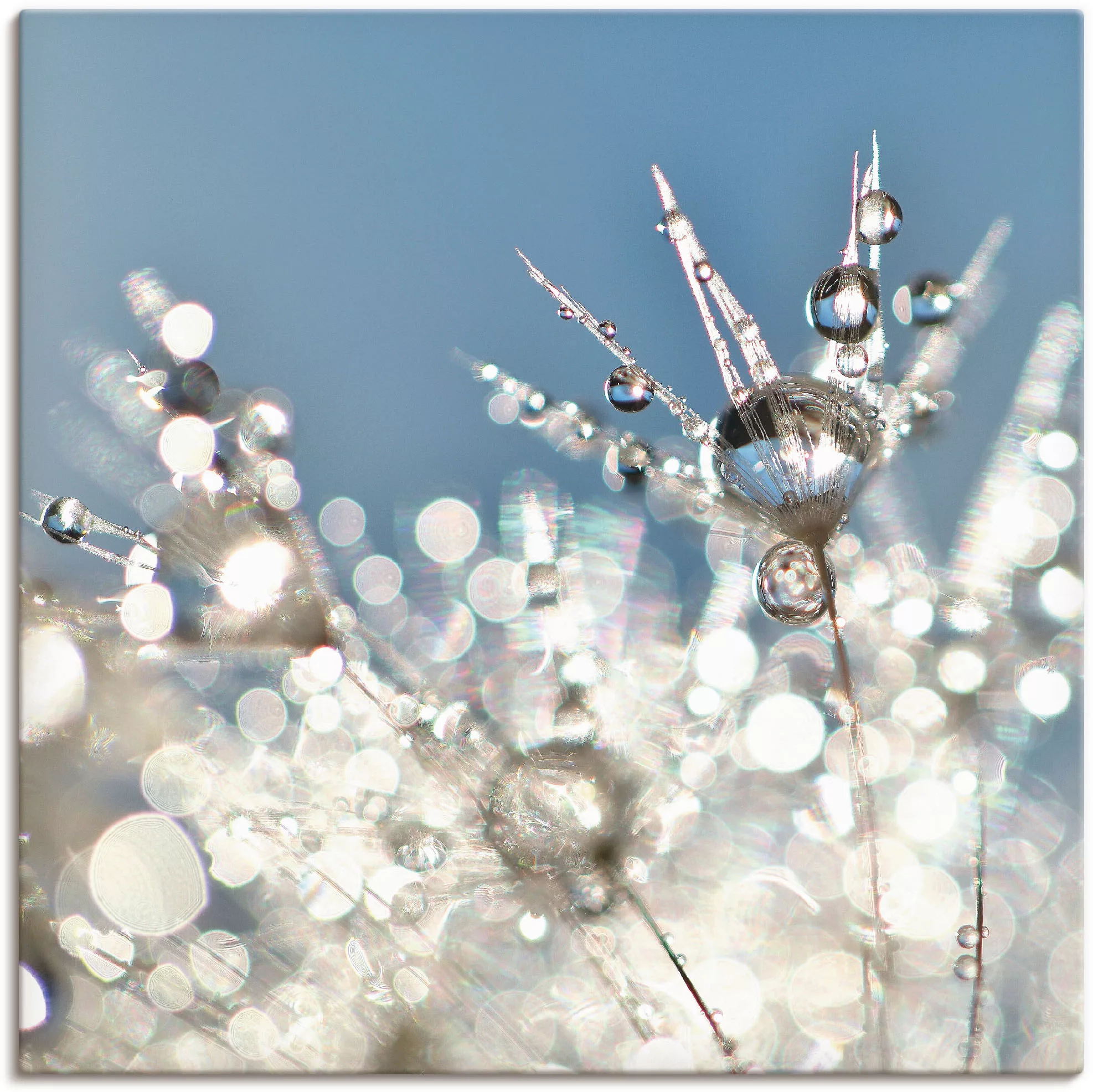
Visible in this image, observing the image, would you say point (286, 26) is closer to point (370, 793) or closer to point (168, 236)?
point (168, 236)

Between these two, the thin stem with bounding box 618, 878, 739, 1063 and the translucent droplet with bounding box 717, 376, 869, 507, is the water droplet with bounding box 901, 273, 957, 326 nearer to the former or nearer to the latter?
the translucent droplet with bounding box 717, 376, 869, 507

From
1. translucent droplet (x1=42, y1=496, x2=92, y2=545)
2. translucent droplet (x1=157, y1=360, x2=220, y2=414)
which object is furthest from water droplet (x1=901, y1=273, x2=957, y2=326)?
translucent droplet (x1=42, y1=496, x2=92, y2=545)

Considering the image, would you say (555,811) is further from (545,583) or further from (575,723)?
(545,583)

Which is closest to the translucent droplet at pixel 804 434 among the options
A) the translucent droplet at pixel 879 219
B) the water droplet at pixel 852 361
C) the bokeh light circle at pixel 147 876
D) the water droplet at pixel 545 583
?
the water droplet at pixel 852 361

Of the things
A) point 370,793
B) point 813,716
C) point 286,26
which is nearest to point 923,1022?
point 813,716

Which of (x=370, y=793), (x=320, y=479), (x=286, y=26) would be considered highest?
(x=286, y=26)

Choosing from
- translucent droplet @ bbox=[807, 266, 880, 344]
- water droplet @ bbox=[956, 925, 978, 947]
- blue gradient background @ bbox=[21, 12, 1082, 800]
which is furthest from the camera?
blue gradient background @ bbox=[21, 12, 1082, 800]
